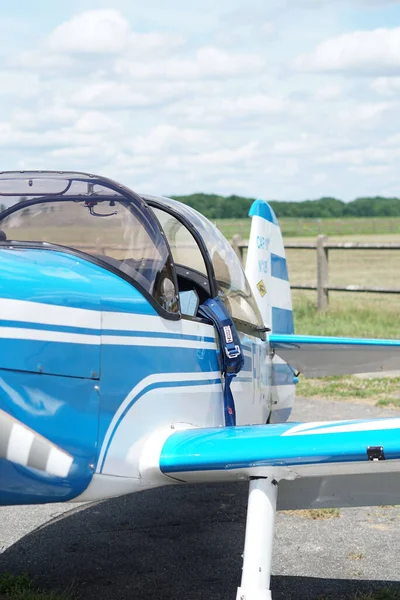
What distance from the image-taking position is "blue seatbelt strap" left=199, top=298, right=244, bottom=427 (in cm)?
399

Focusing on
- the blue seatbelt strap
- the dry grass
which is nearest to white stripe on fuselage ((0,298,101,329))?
the blue seatbelt strap

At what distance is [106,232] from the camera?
11.7 feet

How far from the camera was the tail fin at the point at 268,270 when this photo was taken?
616 centimetres

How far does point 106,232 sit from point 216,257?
36.3 inches

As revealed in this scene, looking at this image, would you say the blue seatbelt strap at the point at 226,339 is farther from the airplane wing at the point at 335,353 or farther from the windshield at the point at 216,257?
the airplane wing at the point at 335,353

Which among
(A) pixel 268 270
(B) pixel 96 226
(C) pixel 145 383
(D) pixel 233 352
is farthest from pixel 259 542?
(A) pixel 268 270

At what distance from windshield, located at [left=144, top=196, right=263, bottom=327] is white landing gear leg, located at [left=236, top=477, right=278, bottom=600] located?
3.93 feet

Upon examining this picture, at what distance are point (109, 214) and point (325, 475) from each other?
4.62 ft

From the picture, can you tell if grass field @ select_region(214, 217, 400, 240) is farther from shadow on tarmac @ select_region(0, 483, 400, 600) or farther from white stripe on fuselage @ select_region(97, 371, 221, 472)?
white stripe on fuselage @ select_region(97, 371, 221, 472)

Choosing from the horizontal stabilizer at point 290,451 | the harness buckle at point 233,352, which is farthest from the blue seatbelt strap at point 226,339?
the horizontal stabilizer at point 290,451

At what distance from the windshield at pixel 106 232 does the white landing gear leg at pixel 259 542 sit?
33.1 inches

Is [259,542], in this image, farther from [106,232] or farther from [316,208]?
[316,208]

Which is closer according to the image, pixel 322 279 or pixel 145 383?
pixel 145 383

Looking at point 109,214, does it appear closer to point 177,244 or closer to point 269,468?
point 177,244
